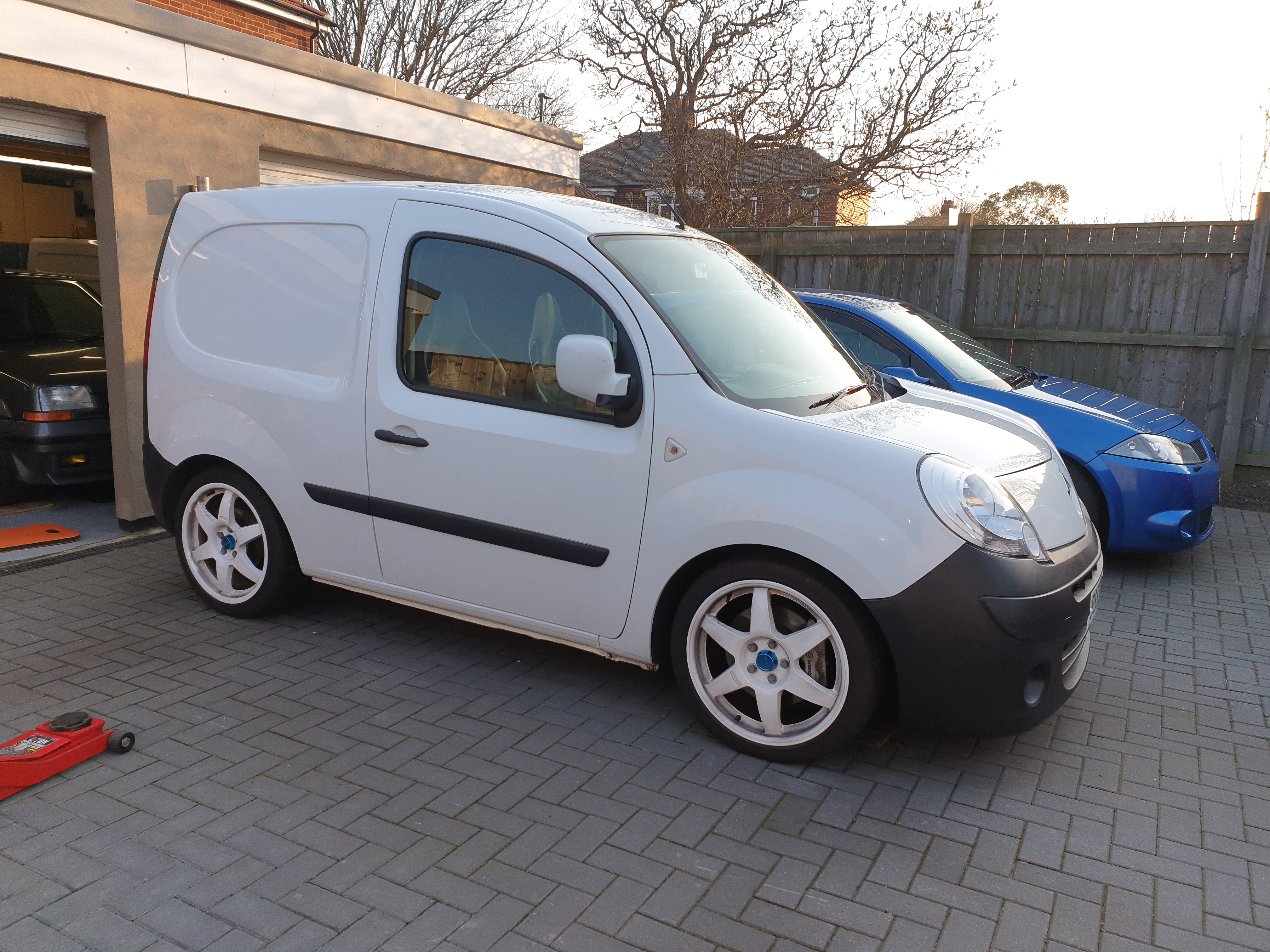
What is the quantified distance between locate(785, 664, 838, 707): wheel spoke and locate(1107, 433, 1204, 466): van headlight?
3.50 metres

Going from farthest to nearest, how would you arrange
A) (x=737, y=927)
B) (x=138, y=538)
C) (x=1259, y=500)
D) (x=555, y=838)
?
(x=1259, y=500) < (x=138, y=538) < (x=555, y=838) < (x=737, y=927)

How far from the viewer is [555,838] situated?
2945mm

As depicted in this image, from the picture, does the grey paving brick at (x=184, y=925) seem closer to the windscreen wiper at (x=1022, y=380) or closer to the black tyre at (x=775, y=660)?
the black tyre at (x=775, y=660)

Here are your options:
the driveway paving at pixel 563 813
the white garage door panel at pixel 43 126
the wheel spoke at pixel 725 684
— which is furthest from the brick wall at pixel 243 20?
the wheel spoke at pixel 725 684

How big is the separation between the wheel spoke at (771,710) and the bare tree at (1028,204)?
18.0 m

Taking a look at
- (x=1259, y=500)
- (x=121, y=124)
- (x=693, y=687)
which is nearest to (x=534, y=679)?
(x=693, y=687)

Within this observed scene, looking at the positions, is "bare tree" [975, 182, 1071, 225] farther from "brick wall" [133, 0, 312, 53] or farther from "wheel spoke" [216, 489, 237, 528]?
"wheel spoke" [216, 489, 237, 528]

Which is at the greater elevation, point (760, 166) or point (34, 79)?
point (760, 166)

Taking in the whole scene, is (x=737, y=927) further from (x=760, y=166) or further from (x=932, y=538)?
(x=760, y=166)

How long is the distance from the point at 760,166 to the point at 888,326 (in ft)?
38.2

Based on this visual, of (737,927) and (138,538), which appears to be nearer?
(737,927)

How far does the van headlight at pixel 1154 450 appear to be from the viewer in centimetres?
577

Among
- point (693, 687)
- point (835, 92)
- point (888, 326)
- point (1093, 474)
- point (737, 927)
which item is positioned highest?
point (835, 92)

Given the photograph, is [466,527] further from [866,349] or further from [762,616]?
[866,349]
